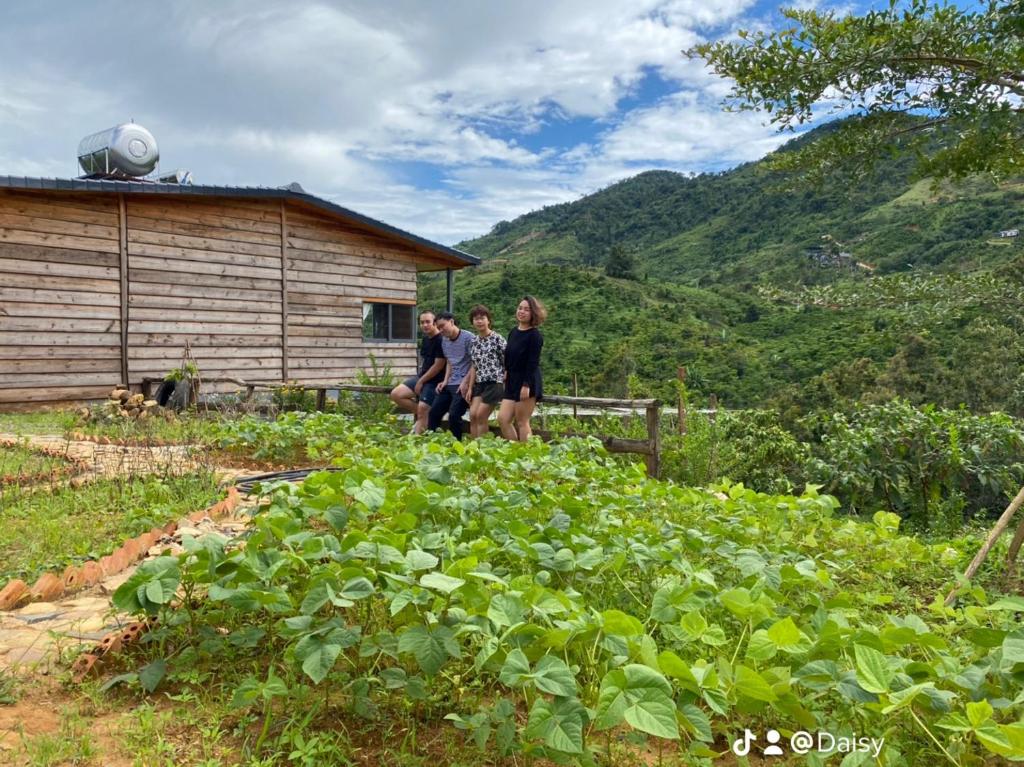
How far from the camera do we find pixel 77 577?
10.3 ft

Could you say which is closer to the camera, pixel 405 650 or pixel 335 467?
pixel 405 650

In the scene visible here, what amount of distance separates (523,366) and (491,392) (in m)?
0.57

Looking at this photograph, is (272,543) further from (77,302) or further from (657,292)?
(657,292)

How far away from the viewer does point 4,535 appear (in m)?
4.00

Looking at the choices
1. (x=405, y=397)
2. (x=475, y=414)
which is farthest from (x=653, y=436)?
(x=405, y=397)

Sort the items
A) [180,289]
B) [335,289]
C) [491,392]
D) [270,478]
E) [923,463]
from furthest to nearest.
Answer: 1. [335,289]
2. [180,289]
3. [923,463]
4. [491,392]
5. [270,478]

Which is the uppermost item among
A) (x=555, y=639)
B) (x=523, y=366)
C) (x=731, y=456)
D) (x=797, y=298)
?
(x=797, y=298)

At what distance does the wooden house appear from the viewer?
10.1m

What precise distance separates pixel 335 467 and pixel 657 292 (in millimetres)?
34610

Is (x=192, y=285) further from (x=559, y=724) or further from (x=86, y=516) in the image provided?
(x=559, y=724)

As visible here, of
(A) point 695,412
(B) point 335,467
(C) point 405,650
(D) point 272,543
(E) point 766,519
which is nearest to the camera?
(C) point 405,650

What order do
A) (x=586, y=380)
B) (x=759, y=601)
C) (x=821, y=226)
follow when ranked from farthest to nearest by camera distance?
(x=821, y=226) → (x=586, y=380) → (x=759, y=601)

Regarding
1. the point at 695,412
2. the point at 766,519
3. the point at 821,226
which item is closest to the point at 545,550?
the point at 766,519

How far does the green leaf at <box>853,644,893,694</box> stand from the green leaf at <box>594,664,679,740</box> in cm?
51
